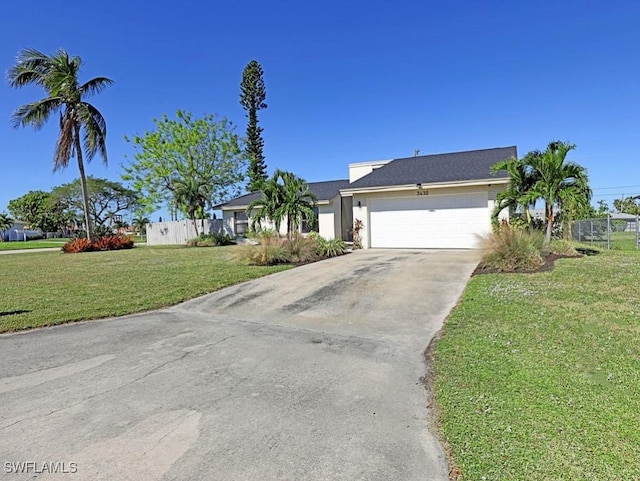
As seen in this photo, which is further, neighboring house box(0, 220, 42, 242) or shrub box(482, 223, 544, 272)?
neighboring house box(0, 220, 42, 242)

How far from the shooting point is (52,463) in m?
2.46

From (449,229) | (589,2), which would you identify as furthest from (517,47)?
(449,229)

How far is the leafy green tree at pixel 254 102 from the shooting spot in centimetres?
3544

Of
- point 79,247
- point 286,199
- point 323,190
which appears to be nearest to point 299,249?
point 286,199

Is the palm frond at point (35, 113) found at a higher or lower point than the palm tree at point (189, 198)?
higher

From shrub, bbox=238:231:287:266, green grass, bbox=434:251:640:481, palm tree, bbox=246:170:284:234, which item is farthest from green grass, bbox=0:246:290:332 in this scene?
green grass, bbox=434:251:640:481

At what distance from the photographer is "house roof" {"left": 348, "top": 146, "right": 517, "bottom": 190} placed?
606 inches

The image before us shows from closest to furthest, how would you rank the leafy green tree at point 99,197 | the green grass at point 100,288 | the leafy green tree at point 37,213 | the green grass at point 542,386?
1. the green grass at point 542,386
2. the green grass at point 100,288
3. the leafy green tree at point 99,197
4. the leafy green tree at point 37,213

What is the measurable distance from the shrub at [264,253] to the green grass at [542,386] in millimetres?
7249

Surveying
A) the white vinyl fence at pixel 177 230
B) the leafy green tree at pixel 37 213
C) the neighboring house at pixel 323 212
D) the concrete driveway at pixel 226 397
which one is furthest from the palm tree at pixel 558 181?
the leafy green tree at pixel 37 213

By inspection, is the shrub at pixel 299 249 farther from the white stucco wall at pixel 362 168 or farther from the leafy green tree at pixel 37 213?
the leafy green tree at pixel 37 213

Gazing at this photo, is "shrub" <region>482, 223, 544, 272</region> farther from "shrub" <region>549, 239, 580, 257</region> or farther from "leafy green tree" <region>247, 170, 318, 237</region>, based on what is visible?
"leafy green tree" <region>247, 170, 318, 237</region>

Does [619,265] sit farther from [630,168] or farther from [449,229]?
[630,168]

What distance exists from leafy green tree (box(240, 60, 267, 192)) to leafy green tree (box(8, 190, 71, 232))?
4446 cm
